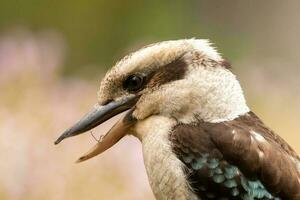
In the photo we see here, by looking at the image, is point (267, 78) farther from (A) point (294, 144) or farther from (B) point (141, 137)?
(B) point (141, 137)

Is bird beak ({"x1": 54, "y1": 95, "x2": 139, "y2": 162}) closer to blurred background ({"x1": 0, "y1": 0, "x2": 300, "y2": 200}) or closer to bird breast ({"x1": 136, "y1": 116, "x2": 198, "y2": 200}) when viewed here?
bird breast ({"x1": 136, "y1": 116, "x2": 198, "y2": 200})

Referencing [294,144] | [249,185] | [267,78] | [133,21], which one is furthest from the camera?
[133,21]

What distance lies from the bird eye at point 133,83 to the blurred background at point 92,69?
54 centimetres

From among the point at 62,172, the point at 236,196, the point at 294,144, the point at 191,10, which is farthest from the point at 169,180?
the point at 191,10

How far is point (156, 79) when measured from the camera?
2.79 metres

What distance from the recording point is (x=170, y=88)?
109 inches

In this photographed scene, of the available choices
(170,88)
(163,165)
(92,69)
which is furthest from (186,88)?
(92,69)

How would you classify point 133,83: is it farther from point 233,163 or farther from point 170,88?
point 233,163

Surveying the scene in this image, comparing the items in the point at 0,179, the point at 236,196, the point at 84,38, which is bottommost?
the point at 84,38

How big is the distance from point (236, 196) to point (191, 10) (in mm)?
3204

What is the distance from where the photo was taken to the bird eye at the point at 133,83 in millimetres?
2785

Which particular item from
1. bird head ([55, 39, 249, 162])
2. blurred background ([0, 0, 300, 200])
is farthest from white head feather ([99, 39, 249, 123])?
blurred background ([0, 0, 300, 200])

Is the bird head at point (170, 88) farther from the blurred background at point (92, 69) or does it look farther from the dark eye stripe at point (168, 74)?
the blurred background at point (92, 69)

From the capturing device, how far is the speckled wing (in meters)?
2.65
